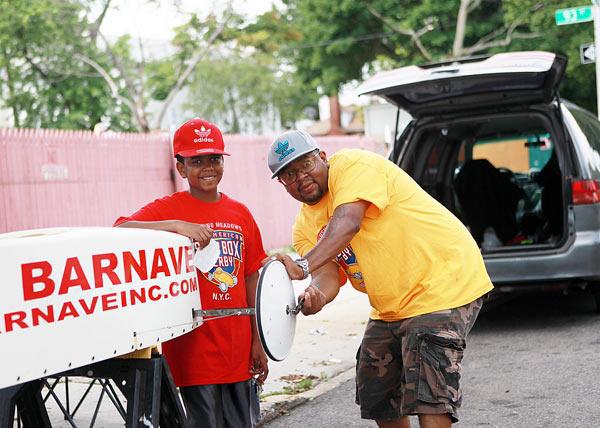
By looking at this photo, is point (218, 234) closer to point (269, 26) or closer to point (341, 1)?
point (269, 26)

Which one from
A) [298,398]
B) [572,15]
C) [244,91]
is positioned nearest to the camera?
[298,398]

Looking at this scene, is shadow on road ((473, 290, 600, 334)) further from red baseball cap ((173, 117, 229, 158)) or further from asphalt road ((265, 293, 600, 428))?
red baseball cap ((173, 117, 229, 158))

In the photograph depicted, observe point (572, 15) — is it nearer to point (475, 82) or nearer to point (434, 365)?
point (475, 82)

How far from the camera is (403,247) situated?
3807 millimetres

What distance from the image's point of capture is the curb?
564 centimetres

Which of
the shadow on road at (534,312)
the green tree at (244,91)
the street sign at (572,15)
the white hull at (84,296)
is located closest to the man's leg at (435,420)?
the white hull at (84,296)

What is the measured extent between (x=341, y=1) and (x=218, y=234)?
2592 cm

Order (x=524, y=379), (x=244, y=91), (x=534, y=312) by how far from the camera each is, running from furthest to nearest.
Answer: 1. (x=244, y=91)
2. (x=534, y=312)
3. (x=524, y=379)

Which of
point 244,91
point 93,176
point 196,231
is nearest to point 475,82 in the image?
point 196,231

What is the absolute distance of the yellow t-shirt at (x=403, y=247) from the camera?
3795mm

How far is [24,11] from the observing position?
22.4 metres

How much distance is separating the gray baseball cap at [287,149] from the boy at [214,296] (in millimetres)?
247

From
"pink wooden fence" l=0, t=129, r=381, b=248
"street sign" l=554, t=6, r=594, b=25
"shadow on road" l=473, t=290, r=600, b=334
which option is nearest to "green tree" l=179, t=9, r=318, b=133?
"pink wooden fence" l=0, t=129, r=381, b=248

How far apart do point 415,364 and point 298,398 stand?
2.33 m
